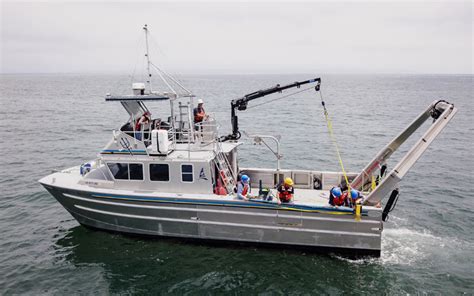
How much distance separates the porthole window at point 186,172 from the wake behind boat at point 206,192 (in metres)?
0.04

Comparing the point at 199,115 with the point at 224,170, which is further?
the point at 199,115

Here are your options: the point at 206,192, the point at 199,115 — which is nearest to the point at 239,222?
the point at 206,192

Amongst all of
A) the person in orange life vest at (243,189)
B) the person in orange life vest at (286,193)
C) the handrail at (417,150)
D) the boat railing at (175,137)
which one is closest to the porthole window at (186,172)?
the boat railing at (175,137)

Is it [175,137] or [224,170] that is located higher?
[175,137]

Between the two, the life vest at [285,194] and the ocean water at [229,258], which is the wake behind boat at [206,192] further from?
the ocean water at [229,258]

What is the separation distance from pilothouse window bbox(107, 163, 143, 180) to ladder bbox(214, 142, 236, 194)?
109 inches

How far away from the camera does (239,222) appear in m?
12.5

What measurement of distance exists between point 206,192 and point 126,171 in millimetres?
3052

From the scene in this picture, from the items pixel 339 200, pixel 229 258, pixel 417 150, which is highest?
pixel 417 150

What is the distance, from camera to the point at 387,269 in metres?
11.7

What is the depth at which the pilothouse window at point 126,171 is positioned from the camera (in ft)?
43.4

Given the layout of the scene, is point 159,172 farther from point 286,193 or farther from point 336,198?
point 336,198

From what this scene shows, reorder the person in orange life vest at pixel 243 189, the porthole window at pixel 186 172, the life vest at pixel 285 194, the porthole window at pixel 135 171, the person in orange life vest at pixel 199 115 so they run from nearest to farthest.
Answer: the life vest at pixel 285 194 → the person in orange life vest at pixel 243 189 → the porthole window at pixel 186 172 → the porthole window at pixel 135 171 → the person in orange life vest at pixel 199 115

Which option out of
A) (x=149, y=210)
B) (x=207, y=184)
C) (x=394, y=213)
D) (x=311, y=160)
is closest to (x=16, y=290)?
(x=149, y=210)
